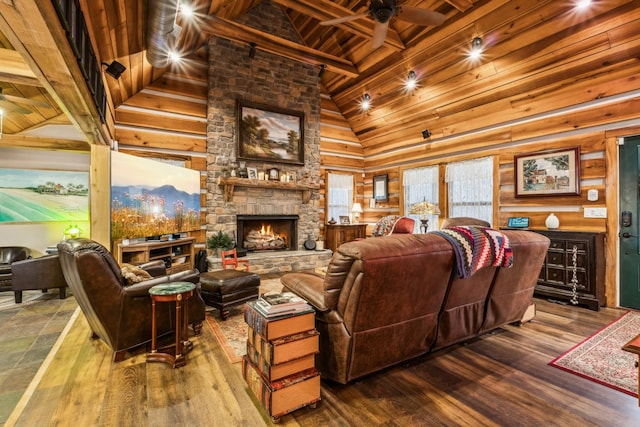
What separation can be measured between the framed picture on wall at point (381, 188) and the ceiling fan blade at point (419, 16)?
4.17 m

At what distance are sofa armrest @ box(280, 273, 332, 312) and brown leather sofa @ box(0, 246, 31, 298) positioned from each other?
4329mm

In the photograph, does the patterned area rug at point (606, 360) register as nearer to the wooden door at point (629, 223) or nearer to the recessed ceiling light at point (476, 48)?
the wooden door at point (629, 223)

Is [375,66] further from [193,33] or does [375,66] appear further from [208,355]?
[208,355]

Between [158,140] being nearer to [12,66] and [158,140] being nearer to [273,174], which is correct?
[273,174]

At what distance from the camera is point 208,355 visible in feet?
8.31

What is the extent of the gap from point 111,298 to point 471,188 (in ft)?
18.6

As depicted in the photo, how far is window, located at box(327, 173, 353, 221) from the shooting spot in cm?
739

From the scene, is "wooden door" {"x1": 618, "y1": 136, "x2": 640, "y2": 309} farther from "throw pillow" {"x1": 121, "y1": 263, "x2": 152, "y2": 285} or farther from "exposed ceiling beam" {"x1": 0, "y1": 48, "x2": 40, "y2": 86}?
"exposed ceiling beam" {"x1": 0, "y1": 48, "x2": 40, "y2": 86}

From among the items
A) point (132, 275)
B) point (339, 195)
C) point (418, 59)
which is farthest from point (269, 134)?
point (132, 275)

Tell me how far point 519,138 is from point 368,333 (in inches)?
180

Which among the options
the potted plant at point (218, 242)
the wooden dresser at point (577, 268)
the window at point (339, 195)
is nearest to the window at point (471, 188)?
the wooden dresser at point (577, 268)

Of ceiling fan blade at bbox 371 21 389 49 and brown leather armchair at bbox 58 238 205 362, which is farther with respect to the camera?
ceiling fan blade at bbox 371 21 389 49

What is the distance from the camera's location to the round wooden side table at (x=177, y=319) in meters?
2.31

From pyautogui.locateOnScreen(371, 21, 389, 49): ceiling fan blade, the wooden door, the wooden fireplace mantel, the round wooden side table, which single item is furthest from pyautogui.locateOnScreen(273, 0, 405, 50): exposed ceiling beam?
the round wooden side table
